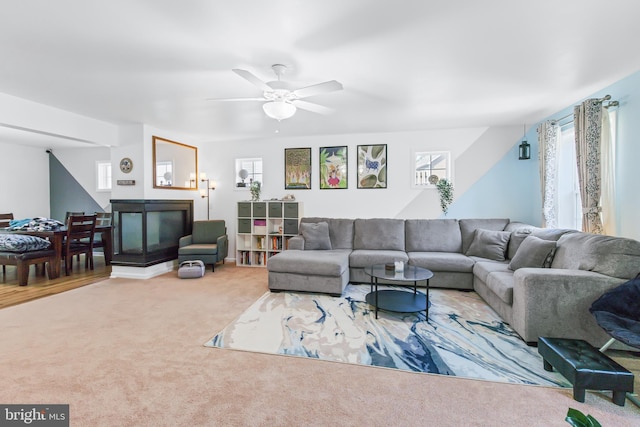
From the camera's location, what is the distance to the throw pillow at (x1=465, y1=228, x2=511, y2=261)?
3.91 meters

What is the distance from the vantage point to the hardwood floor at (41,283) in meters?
3.76

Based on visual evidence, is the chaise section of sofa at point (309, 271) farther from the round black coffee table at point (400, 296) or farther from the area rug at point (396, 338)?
the round black coffee table at point (400, 296)

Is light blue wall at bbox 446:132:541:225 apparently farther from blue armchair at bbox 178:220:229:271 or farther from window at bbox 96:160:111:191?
window at bbox 96:160:111:191

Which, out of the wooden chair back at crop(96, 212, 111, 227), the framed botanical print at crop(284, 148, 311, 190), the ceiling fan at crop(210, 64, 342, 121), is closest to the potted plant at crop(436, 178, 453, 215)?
the framed botanical print at crop(284, 148, 311, 190)

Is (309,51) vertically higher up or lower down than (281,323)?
higher up

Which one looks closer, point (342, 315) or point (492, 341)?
point (492, 341)

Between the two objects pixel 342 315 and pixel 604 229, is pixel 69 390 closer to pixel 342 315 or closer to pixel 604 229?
pixel 342 315

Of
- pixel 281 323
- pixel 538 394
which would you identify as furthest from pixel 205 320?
pixel 538 394

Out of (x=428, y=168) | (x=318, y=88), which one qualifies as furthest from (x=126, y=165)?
(x=428, y=168)

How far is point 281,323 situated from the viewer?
2.96 meters

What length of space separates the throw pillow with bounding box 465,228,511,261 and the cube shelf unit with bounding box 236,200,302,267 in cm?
289

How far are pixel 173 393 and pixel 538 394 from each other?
2.32m

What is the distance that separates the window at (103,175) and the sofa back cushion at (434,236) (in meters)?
6.63

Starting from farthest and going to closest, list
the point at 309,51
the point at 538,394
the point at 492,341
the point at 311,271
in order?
1. the point at 311,271
2. the point at 492,341
3. the point at 309,51
4. the point at 538,394
